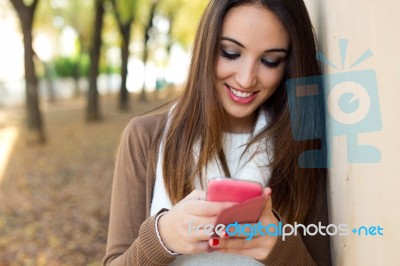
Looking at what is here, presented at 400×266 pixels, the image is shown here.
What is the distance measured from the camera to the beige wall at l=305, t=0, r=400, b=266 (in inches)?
37.0

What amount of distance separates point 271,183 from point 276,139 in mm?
136

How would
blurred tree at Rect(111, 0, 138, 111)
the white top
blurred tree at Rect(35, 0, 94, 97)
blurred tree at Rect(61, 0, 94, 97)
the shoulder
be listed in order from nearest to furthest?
the white top, the shoulder, blurred tree at Rect(111, 0, 138, 111), blurred tree at Rect(35, 0, 94, 97), blurred tree at Rect(61, 0, 94, 97)

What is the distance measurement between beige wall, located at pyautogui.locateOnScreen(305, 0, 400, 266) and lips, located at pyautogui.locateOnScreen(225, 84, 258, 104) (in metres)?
0.23

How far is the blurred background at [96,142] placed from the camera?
101cm

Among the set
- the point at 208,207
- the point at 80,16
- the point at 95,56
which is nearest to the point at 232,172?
the point at 208,207

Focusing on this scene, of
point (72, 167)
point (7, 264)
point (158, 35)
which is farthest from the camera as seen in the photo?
point (158, 35)

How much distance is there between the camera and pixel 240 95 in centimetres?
152

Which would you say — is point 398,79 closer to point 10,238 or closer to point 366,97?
point 366,97

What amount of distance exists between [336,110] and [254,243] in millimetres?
423

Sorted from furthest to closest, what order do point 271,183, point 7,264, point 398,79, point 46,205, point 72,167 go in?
point 72,167, point 46,205, point 7,264, point 271,183, point 398,79

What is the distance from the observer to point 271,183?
158cm

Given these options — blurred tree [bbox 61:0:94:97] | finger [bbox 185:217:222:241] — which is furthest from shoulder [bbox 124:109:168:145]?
blurred tree [bbox 61:0:94:97]

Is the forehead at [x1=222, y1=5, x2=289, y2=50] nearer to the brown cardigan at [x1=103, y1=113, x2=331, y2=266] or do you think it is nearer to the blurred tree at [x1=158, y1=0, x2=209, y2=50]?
the brown cardigan at [x1=103, y1=113, x2=331, y2=266]

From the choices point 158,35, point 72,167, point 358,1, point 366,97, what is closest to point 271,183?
point 366,97
